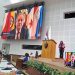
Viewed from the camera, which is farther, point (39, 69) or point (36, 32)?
point (36, 32)

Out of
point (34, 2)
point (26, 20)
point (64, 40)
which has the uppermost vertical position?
point (34, 2)

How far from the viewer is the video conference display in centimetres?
1052

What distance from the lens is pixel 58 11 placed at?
32.9 feet

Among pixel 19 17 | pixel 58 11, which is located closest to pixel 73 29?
pixel 58 11

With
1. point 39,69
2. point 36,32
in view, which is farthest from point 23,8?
point 39,69

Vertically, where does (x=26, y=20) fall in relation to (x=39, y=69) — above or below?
above

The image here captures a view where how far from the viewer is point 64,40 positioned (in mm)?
9547

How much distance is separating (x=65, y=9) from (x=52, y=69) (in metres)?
5.04

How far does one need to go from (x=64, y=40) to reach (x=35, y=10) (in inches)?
86.2

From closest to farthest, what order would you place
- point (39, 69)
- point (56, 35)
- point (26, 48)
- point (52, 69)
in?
1. point (52, 69)
2. point (39, 69)
3. point (56, 35)
4. point (26, 48)

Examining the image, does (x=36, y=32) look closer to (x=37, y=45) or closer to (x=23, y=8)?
(x=37, y=45)

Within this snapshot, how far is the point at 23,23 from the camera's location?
11.4 metres

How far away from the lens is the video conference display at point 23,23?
10.5m

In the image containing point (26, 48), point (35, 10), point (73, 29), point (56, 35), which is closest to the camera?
point (73, 29)
